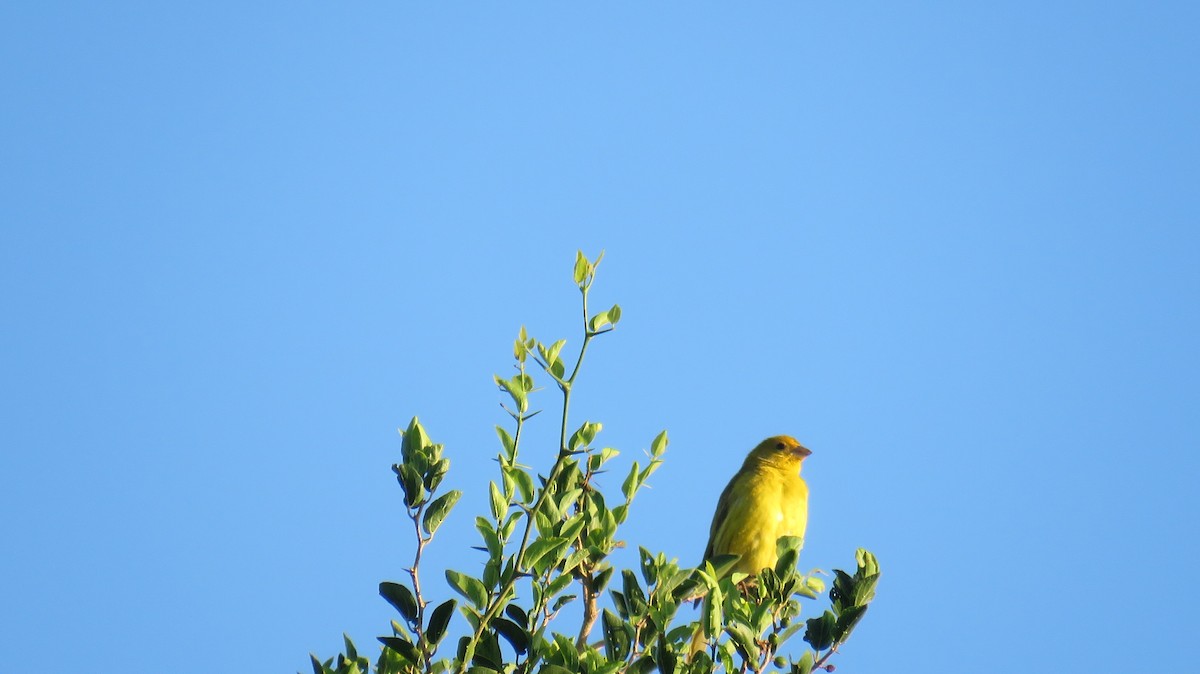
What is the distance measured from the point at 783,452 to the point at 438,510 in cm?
497

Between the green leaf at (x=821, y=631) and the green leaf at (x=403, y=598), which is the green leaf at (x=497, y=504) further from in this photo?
the green leaf at (x=821, y=631)

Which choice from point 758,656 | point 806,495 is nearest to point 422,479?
point 758,656

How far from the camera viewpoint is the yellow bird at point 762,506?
7613 mm

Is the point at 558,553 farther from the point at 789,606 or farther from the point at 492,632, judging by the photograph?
the point at 789,606

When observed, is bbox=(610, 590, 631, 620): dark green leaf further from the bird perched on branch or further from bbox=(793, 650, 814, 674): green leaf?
the bird perched on branch

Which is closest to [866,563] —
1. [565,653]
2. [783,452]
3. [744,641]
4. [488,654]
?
[744,641]

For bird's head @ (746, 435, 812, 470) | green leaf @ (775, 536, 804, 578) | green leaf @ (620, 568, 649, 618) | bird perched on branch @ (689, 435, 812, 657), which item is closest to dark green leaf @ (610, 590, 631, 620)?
green leaf @ (620, 568, 649, 618)

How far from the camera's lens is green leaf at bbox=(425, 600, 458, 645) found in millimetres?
3355

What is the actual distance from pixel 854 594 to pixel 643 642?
0.74m

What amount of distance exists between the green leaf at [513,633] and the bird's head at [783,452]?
503cm

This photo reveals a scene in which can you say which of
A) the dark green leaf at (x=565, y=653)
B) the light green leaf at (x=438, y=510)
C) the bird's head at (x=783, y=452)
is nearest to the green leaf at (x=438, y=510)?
the light green leaf at (x=438, y=510)

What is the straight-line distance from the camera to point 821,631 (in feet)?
12.4

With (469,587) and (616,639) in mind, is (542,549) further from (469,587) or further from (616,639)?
(616,639)

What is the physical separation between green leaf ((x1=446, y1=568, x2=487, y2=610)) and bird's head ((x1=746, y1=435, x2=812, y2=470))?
496cm
